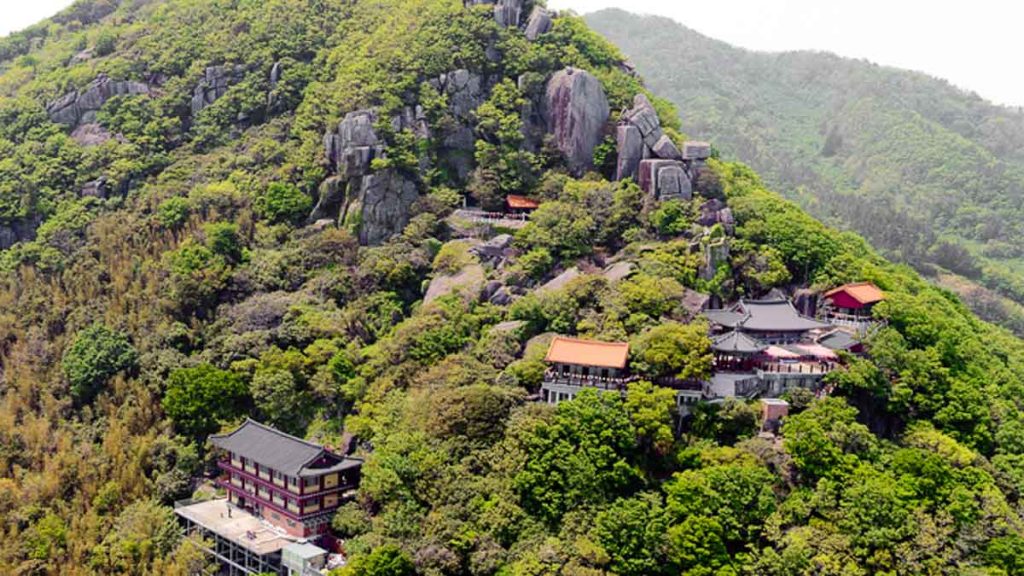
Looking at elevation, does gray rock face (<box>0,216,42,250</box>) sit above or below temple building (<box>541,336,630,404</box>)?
above

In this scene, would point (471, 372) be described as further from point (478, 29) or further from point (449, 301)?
point (478, 29)

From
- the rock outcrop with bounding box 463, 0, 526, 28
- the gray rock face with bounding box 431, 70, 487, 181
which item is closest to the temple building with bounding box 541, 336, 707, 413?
the gray rock face with bounding box 431, 70, 487, 181

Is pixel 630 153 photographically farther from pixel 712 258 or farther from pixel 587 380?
pixel 587 380

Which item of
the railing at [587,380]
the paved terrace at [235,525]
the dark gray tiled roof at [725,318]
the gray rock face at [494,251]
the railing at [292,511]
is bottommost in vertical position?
the paved terrace at [235,525]

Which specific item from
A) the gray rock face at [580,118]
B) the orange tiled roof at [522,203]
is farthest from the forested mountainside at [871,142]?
the orange tiled roof at [522,203]

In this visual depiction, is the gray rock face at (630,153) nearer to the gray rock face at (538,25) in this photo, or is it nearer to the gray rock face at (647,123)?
the gray rock face at (647,123)

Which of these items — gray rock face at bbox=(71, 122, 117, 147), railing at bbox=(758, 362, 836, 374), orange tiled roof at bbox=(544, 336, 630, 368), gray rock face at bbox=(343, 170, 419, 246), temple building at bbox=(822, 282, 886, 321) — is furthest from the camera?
gray rock face at bbox=(71, 122, 117, 147)

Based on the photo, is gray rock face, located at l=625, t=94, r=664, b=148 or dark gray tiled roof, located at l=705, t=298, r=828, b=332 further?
gray rock face, located at l=625, t=94, r=664, b=148

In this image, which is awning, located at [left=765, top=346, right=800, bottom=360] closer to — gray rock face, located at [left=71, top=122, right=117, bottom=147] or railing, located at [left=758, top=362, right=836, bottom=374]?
railing, located at [left=758, top=362, right=836, bottom=374]
